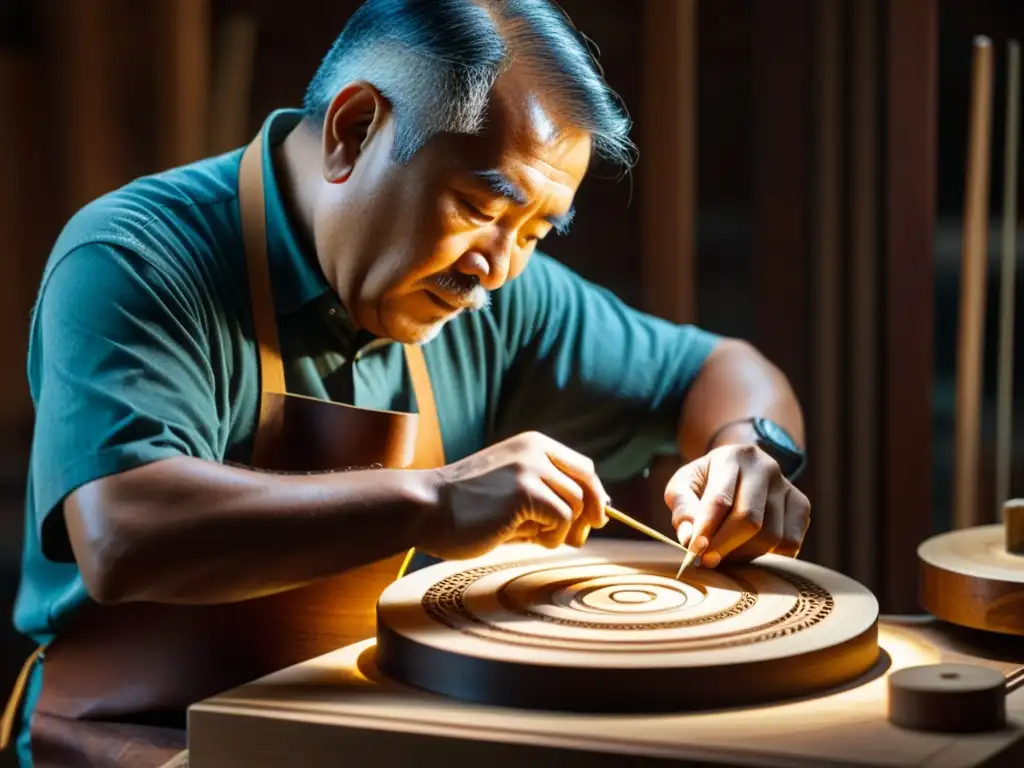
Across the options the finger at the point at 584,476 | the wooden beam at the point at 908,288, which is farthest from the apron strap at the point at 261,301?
the wooden beam at the point at 908,288

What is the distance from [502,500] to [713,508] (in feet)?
1.06

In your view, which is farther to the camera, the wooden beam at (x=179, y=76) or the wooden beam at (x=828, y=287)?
the wooden beam at (x=828, y=287)

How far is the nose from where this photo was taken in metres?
1.86

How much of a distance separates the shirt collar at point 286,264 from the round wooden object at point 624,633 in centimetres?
46

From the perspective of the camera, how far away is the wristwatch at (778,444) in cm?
218

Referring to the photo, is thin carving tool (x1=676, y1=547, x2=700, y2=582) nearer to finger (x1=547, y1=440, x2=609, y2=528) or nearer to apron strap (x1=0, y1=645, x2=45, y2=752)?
finger (x1=547, y1=440, x2=609, y2=528)

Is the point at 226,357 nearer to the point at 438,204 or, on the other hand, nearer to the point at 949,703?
the point at 438,204

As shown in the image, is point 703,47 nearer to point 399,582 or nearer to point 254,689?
point 399,582

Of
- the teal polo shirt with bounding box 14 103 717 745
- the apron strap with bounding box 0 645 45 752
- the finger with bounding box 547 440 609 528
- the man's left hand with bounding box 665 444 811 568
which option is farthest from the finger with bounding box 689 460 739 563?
the apron strap with bounding box 0 645 45 752

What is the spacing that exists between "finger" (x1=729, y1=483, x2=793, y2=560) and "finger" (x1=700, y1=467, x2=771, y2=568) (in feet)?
0.04

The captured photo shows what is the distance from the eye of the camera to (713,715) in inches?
56.6

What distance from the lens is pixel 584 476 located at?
1686 millimetres

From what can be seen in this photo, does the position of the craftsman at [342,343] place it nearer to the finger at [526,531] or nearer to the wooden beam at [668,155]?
the finger at [526,531]

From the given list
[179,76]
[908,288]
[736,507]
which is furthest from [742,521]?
[179,76]
